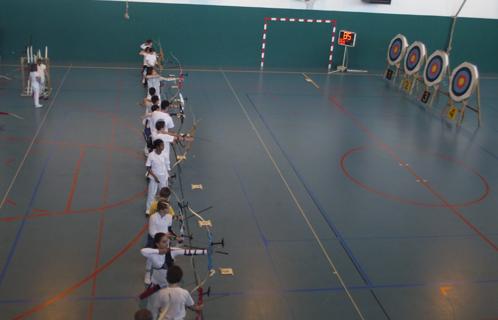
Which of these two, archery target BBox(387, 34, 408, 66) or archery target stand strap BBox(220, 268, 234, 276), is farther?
archery target BBox(387, 34, 408, 66)

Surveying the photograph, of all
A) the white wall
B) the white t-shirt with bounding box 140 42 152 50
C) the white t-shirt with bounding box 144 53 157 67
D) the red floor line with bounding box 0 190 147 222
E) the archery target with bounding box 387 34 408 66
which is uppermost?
the white wall

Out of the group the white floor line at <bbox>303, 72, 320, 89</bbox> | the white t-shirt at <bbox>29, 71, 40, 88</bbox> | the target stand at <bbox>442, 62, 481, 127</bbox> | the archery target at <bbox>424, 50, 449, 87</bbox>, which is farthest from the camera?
the white floor line at <bbox>303, 72, 320, 89</bbox>

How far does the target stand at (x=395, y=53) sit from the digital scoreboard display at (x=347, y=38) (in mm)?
1365

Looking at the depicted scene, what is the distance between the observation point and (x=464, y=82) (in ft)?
49.8

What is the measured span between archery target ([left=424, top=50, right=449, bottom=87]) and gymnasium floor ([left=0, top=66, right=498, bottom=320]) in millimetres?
1464

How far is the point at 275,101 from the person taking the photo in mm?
15766

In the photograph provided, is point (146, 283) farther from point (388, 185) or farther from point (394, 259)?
point (388, 185)

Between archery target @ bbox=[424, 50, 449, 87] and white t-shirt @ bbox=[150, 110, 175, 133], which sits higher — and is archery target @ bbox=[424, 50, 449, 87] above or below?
above

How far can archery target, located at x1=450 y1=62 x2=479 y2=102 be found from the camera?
14805 millimetres

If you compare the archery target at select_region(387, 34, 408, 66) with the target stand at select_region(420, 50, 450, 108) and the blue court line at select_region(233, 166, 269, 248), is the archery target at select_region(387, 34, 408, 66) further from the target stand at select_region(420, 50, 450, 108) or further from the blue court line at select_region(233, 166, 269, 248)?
the blue court line at select_region(233, 166, 269, 248)

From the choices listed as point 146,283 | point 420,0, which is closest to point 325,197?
point 146,283

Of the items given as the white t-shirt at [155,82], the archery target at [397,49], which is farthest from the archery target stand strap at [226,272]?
the archery target at [397,49]

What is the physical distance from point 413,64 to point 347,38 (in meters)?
2.93

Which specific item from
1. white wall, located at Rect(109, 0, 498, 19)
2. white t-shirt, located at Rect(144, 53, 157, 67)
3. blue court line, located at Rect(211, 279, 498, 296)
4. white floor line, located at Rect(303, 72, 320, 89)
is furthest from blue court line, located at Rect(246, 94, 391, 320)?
white wall, located at Rect(109, 0, 498, 19)
